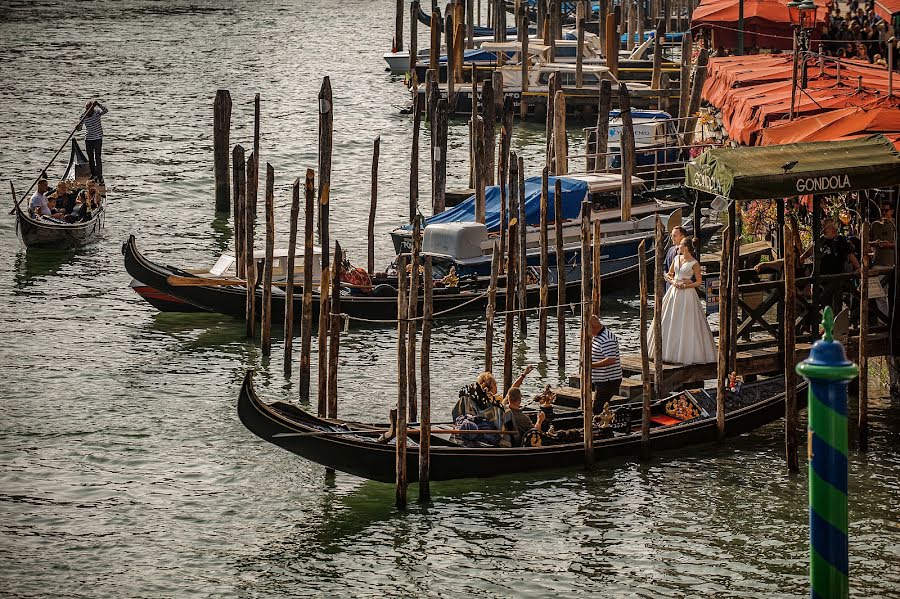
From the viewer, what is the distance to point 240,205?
20.5 meters

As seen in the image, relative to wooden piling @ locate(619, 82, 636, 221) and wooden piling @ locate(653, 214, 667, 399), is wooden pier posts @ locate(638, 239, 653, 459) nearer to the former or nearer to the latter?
wooden piling @ locate(653, 214, 667, 399)

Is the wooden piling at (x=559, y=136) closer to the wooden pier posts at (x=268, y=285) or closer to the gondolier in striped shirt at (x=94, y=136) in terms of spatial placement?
the wooden pier posts at (x=268, y=285)

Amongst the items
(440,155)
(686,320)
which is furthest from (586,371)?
(440,155)

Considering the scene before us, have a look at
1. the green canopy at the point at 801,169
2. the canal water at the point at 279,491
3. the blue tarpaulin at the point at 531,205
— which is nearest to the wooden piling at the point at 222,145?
the canal water at the point at 279,491

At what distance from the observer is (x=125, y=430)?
53.6 ft

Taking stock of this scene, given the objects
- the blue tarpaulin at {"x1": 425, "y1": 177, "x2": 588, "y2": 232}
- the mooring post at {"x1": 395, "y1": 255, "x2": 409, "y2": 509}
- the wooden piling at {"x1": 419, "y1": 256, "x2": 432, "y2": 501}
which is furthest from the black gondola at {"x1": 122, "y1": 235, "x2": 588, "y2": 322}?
the mooring post at {"x1": 395, "y1": 255, "x2": 409, "y2": 509}

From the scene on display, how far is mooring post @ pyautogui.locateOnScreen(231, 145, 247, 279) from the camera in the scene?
20.4m

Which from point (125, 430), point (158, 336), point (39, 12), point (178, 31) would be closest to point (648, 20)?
point (178, 31)

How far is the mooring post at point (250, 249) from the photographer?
18.9 metres

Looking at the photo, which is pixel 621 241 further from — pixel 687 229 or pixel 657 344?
pixel 657 344

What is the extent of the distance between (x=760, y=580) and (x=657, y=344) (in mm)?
3017

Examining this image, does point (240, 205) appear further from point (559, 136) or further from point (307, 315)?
point (559, 136)

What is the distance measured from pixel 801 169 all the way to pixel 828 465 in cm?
830

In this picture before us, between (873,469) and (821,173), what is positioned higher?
(821,173)
